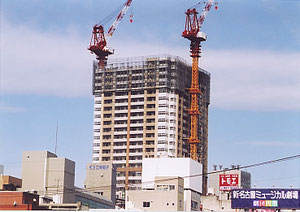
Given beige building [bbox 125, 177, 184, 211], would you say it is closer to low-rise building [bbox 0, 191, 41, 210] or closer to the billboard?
the billboard

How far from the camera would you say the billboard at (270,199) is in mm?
149125

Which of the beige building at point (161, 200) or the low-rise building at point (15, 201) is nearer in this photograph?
the low-rise building at point (15, 201)

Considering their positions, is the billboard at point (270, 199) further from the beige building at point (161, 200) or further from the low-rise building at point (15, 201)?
the low-rise building at point (15, 201)

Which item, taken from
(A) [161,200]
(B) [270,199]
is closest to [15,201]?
(A) [161,200]

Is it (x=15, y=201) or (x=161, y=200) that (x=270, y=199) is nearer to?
(x=161, y=200)

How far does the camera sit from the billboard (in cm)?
14912

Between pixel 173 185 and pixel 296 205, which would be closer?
pixel 296 205

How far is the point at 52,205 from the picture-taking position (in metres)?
175

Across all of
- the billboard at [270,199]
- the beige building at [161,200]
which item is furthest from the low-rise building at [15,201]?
the billboard at [270,199]

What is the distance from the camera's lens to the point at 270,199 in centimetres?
15012

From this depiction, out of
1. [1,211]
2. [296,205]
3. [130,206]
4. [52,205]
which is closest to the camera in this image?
[1,211]

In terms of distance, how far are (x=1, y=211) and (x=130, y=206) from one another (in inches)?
2408

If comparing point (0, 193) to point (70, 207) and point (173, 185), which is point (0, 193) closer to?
point (70, 207)

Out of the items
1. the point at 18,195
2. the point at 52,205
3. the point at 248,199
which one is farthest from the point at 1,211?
the point at 248,199
